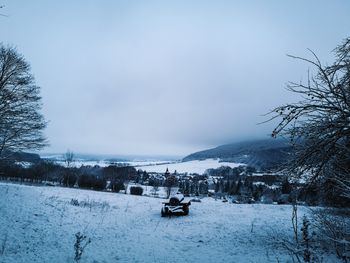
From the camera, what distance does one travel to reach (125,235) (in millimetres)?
13273

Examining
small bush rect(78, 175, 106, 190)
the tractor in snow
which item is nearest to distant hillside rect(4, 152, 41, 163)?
the tractor in snow

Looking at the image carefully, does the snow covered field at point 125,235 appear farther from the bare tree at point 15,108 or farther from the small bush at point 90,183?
the small bush at point 90,183

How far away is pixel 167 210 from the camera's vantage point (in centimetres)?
2038

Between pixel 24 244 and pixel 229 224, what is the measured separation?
492 inches

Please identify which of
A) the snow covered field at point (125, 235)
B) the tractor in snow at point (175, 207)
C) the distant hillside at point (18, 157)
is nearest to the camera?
the snow covered field at point (125, 235)

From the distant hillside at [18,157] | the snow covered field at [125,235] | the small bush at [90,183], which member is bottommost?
the small bush at [90,183]

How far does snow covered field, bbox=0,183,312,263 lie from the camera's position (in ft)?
32.1

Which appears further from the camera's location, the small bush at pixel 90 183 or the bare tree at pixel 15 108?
the small bush at pixel 90 183

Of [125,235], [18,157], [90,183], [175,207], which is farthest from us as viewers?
[90,183]

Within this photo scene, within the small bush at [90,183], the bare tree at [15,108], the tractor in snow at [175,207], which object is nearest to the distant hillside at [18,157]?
the bare tree at [15,108]

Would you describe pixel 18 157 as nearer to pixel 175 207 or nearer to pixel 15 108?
pixel 15 108

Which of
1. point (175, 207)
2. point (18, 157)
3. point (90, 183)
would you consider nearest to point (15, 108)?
point (18, 157)

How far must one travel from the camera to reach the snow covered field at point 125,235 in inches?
385

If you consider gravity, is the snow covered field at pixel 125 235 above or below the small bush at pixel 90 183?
above
